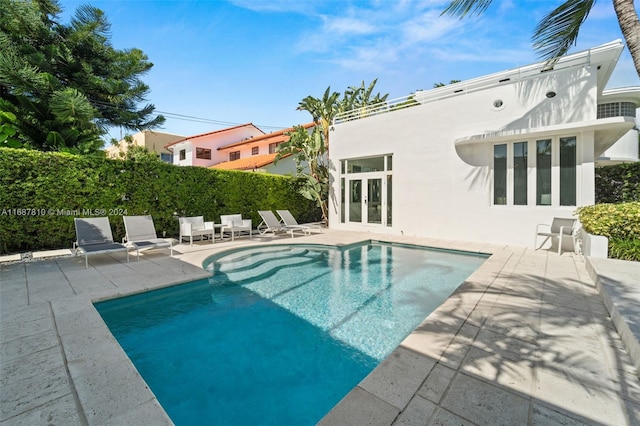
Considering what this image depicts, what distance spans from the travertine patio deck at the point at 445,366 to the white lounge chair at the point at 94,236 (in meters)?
2.21

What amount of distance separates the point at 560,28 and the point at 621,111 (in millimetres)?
14335

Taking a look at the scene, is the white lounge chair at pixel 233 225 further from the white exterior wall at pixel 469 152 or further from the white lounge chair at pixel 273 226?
the white exterior wall at pixel 469 152

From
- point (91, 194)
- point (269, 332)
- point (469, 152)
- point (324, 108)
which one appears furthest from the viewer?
point (324, 108)

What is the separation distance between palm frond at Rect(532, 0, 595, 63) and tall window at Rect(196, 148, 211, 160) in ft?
106

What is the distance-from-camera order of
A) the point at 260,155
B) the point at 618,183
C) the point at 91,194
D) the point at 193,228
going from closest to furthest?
the point at 91,194, the point at 193,228, the point at 618,183, the point at 260,155

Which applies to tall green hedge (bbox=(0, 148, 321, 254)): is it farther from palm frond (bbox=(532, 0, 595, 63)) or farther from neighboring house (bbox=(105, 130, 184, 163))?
neighboring house (bbox=(105, 130, 184, 163))

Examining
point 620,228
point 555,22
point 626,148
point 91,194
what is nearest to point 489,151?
point 555,22

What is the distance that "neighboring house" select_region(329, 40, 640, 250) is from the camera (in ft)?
31.2

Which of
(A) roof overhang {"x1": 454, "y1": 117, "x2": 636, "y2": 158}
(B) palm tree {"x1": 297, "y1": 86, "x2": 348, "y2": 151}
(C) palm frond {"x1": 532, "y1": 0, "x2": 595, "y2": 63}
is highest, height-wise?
(B) palm tree {"x1": 297, "y1": 86, "x2": 348, "y2": 151}

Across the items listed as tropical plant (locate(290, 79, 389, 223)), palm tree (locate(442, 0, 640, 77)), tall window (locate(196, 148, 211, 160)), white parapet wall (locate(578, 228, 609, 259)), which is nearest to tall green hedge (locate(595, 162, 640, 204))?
white parapet wall (locate(578, 228, 609, 259))

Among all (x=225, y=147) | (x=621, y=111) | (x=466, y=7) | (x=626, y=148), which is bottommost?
(x=626, y=148)

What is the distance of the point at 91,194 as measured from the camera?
9.98 meters

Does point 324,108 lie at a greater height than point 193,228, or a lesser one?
greater

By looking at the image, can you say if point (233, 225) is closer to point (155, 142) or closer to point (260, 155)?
point (260, 155)
